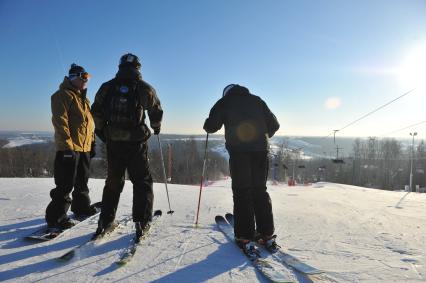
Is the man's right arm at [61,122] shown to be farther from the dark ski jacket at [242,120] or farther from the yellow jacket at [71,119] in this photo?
the dark ski jacket at [242,120]

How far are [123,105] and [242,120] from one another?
1205mm

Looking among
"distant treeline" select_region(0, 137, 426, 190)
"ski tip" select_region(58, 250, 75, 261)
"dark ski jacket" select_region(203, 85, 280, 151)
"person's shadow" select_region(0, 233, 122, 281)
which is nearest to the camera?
"person's shadow" select_region(0, 233, 122, 281)

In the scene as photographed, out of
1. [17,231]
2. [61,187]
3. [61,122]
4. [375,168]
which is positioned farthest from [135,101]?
[375,168]

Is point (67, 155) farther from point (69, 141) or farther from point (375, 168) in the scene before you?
point (375, 168)

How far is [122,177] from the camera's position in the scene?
347 cm

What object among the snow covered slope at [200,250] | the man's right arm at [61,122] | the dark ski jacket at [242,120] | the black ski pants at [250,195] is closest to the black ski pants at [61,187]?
the man's right arm at [61,122]

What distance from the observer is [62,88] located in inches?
148

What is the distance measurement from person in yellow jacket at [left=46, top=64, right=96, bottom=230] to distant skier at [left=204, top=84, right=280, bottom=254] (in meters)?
1.46

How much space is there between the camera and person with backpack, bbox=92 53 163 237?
3330mm

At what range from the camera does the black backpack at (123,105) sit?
10.9ft

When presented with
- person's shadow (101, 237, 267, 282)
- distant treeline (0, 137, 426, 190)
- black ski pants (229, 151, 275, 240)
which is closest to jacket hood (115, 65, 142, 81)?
black ski pants (229, 151, 275, 240)

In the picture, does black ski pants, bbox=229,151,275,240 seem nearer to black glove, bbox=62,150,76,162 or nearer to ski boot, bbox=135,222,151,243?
ski boot, bbox=135,222,151,243

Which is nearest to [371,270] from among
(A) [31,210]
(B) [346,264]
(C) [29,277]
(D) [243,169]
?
(B) [346,264]

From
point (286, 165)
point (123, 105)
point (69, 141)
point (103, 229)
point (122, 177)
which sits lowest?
point (103, 229)
